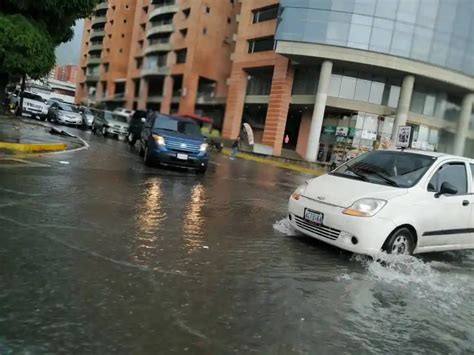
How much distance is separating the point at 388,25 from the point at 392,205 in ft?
123

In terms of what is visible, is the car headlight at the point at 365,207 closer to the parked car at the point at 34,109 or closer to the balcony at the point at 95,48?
the parked car at the point at 34,109

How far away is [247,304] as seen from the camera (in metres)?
4.05

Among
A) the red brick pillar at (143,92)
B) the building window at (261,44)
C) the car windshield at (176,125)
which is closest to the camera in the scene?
the car windshield at (176,125)

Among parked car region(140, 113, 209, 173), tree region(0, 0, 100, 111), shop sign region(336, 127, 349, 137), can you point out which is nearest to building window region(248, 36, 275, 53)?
shop sign region(336, 127, 349, 137)

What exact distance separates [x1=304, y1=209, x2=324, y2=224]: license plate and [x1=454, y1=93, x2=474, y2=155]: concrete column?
1660 inches

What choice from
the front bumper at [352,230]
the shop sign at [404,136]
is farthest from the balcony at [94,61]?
the front bumper at [352,230]

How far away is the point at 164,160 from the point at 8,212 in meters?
7.74

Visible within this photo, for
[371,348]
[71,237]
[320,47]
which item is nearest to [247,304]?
[371,348]

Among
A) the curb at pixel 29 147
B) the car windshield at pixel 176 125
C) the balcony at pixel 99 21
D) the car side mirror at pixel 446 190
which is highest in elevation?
→ the balcony at pixel 99 21

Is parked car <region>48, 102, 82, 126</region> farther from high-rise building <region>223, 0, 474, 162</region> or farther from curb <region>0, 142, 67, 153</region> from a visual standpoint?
curb <region>0, 142, 67, 153</region>

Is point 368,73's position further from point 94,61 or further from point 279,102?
point 94,61

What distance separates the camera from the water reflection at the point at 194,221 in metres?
5.82

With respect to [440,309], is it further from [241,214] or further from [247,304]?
[241,214]

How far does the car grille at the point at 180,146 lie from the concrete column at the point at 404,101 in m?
30.4
